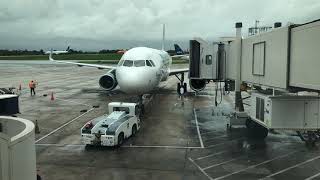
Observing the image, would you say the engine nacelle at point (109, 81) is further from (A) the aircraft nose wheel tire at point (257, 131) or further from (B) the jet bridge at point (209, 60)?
(A) the aircraft nose wheel tire at point (257, 131)

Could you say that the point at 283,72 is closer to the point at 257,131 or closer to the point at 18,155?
the point at 257,131

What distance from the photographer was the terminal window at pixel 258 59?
15836mm

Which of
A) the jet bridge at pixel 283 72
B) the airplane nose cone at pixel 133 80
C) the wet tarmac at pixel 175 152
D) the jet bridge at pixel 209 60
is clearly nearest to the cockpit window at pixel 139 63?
the airplane nose cone at pixel 133 80

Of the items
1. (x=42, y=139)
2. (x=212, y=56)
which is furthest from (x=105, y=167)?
(x=212, y=56)

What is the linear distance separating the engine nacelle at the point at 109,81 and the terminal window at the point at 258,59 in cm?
2257

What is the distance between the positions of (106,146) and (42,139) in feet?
12.8

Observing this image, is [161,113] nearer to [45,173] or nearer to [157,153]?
[157,153]

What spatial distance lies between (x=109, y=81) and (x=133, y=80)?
37.5ft

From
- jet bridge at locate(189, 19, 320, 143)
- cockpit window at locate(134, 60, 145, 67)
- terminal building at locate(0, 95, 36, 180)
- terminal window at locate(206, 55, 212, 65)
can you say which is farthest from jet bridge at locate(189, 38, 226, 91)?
terminal building at locate(0, 95, 36, 180)

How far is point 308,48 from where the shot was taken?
434 inches

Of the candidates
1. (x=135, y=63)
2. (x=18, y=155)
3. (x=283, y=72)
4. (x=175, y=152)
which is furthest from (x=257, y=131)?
(x=18, y=155)

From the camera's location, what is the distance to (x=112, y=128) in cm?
1909

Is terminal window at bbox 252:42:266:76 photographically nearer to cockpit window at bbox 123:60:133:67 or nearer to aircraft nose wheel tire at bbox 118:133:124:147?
aircraft nose wheel tire at bbox 118:133:124:147

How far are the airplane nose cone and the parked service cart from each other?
4.86 meters
